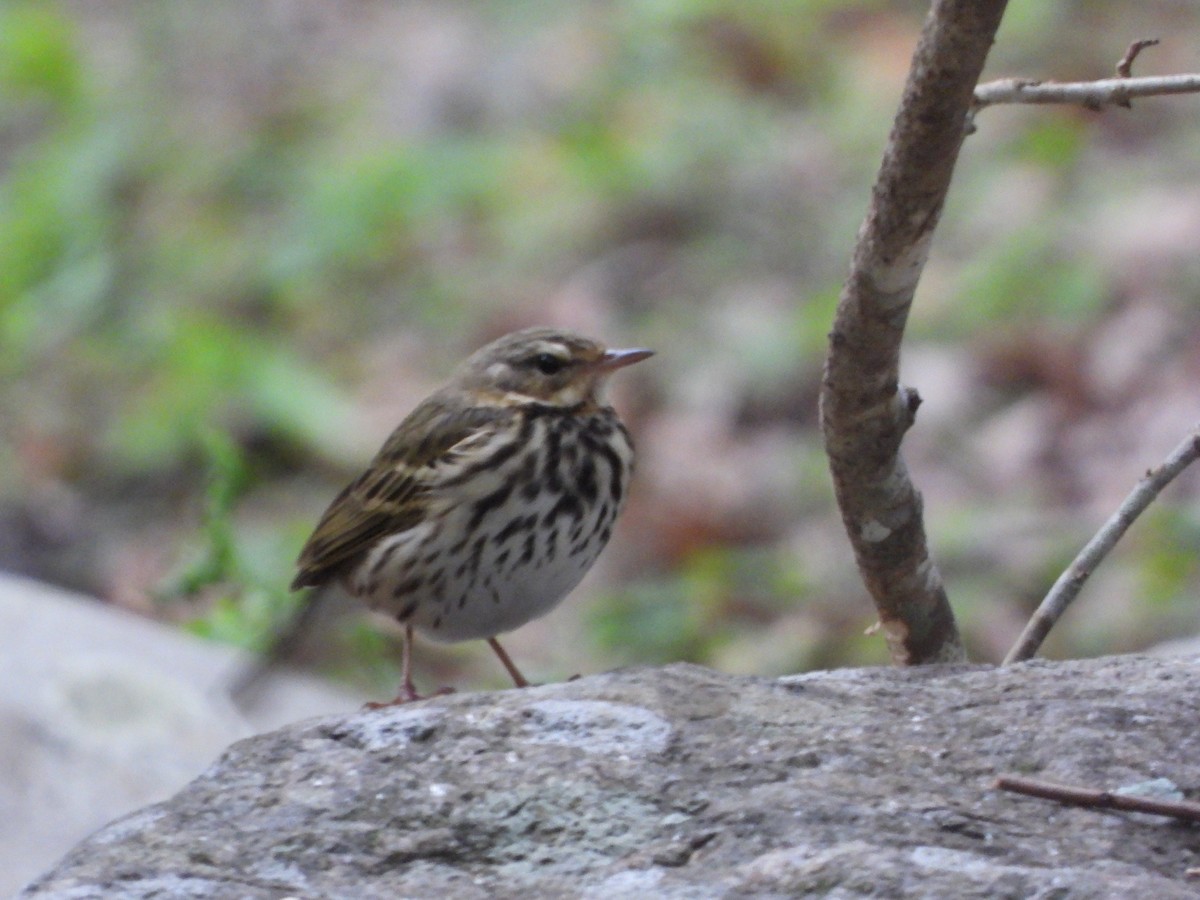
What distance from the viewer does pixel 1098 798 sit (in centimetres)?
270

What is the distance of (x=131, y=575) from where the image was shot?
802 centimetres

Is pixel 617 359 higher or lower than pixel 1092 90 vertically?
higher

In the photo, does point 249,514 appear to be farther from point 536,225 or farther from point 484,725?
point 484,725

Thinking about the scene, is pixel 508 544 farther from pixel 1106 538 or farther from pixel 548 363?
pixel 1106 538

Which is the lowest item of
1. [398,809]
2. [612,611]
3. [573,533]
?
[398,809]

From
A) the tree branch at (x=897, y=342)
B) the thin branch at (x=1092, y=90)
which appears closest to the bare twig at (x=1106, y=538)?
the tree branch at (x=897, y=342)

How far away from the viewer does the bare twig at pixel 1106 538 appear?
348cm

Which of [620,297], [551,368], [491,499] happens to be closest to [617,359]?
[551,368]

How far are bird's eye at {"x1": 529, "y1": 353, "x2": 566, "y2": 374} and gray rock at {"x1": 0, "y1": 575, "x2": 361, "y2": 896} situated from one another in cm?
132

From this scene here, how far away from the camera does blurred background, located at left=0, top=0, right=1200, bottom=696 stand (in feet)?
22.8

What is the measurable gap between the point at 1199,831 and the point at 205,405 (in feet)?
20.3

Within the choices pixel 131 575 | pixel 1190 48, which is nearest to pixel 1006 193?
pixel 1190 48

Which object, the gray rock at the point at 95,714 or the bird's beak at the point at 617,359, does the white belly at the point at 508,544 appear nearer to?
the bird's beak at the point at 617,359

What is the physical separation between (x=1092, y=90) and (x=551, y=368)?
168cm
